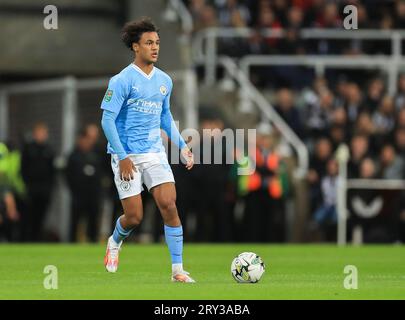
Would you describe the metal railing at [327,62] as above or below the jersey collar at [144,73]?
above

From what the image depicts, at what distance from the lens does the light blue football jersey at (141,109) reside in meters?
13.8

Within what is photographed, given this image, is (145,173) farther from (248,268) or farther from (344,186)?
(344,186)

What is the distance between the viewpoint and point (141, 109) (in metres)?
13.9

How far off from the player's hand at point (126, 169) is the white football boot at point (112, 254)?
1312 mm

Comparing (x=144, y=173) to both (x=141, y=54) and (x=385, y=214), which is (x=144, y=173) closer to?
(x=141, y=54)

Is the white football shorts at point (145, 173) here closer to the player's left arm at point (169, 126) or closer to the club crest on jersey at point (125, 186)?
the club crest on jersey at point (125, 186)

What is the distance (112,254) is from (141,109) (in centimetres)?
181

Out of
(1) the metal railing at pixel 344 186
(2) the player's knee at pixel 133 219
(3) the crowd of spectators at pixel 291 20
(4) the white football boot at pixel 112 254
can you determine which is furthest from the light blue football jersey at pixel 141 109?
(3) the crowd of spectators at pixel 291 20

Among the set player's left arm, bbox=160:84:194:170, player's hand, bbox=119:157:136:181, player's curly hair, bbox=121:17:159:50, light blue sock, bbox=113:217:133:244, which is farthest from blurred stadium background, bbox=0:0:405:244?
player's hand, bbox=119:157:136:181

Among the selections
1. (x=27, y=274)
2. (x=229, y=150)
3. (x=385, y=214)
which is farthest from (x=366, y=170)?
(x=27, y=274)

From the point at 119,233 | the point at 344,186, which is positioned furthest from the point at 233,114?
the point at 119,233

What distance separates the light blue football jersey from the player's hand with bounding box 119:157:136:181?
1.06 feet

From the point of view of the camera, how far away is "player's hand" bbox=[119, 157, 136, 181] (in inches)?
A: 531

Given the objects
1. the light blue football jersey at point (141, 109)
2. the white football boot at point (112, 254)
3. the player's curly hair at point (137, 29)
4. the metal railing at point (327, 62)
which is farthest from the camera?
the metal railing at point (327, 62)
